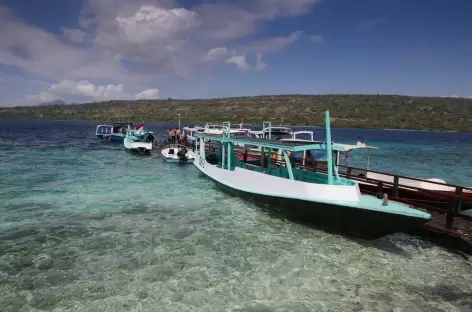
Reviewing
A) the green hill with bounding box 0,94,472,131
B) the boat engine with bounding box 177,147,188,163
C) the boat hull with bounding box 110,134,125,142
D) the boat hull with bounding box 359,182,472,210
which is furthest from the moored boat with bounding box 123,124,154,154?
the green hill with bounding box 0,94,472,131

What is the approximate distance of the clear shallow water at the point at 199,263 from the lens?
866 cm

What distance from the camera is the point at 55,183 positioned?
22844 millimetres

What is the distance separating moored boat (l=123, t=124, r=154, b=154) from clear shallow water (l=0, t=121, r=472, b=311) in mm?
24284

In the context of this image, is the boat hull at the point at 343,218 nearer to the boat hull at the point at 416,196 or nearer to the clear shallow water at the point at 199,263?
the clear shallow water at the point at 199,263

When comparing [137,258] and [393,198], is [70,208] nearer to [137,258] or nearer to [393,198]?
[137,258]

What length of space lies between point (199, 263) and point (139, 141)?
40168mm

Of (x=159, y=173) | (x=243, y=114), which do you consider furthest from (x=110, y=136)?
(x=243, y=114)

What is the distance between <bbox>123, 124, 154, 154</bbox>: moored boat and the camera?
139 ft

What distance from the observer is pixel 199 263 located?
425 inches

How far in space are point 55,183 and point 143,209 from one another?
1012 cm

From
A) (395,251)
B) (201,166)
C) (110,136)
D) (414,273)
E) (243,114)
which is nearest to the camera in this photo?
(414,273)

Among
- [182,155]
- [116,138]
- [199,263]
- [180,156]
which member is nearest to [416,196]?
[199,263]

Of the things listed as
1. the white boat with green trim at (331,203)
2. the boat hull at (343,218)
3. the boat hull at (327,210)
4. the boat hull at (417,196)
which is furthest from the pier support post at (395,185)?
the boat hull at (343,218)

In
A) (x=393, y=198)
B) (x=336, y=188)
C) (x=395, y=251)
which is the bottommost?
(x=395, y=251)
